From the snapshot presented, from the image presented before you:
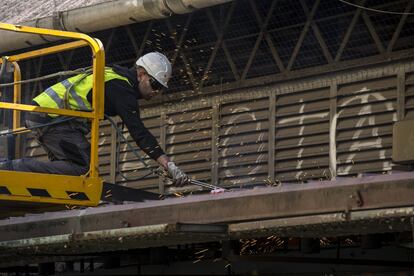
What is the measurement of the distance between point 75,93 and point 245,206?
2.00m

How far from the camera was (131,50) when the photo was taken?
1322 centimetres

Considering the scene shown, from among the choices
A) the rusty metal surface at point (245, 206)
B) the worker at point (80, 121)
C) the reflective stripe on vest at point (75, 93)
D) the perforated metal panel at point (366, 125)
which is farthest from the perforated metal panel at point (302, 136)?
the rusty metal surface at point (245, 206)

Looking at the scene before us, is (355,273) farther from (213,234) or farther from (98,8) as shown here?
(98,8)

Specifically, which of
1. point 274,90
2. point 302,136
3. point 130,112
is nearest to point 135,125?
Answer: point 130,112

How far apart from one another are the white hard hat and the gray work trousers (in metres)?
0.72

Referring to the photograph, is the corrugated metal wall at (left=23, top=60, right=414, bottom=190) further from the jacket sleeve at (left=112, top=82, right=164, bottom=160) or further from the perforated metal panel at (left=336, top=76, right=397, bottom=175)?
the jacket sleeve at (left=112, top=82, right=164, bottom=160)

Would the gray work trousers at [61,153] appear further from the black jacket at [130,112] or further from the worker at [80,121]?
the black jacket at [130,112]

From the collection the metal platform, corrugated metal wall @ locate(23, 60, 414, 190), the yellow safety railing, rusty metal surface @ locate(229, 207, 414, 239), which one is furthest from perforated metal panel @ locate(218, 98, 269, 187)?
rusty metal surface @ locate(229, 207, 414, 239)

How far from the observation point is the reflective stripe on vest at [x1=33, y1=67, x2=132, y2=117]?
8.78 m

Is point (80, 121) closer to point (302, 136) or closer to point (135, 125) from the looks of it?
point (135, 125)

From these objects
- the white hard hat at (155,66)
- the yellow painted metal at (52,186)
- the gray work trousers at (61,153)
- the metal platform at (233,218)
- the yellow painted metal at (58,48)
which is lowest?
the metal platform at (233,218)

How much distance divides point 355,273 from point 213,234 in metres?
1.88

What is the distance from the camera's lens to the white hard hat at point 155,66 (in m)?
8.96

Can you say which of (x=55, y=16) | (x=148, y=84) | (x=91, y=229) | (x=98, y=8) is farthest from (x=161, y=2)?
(x=91, y=229)
